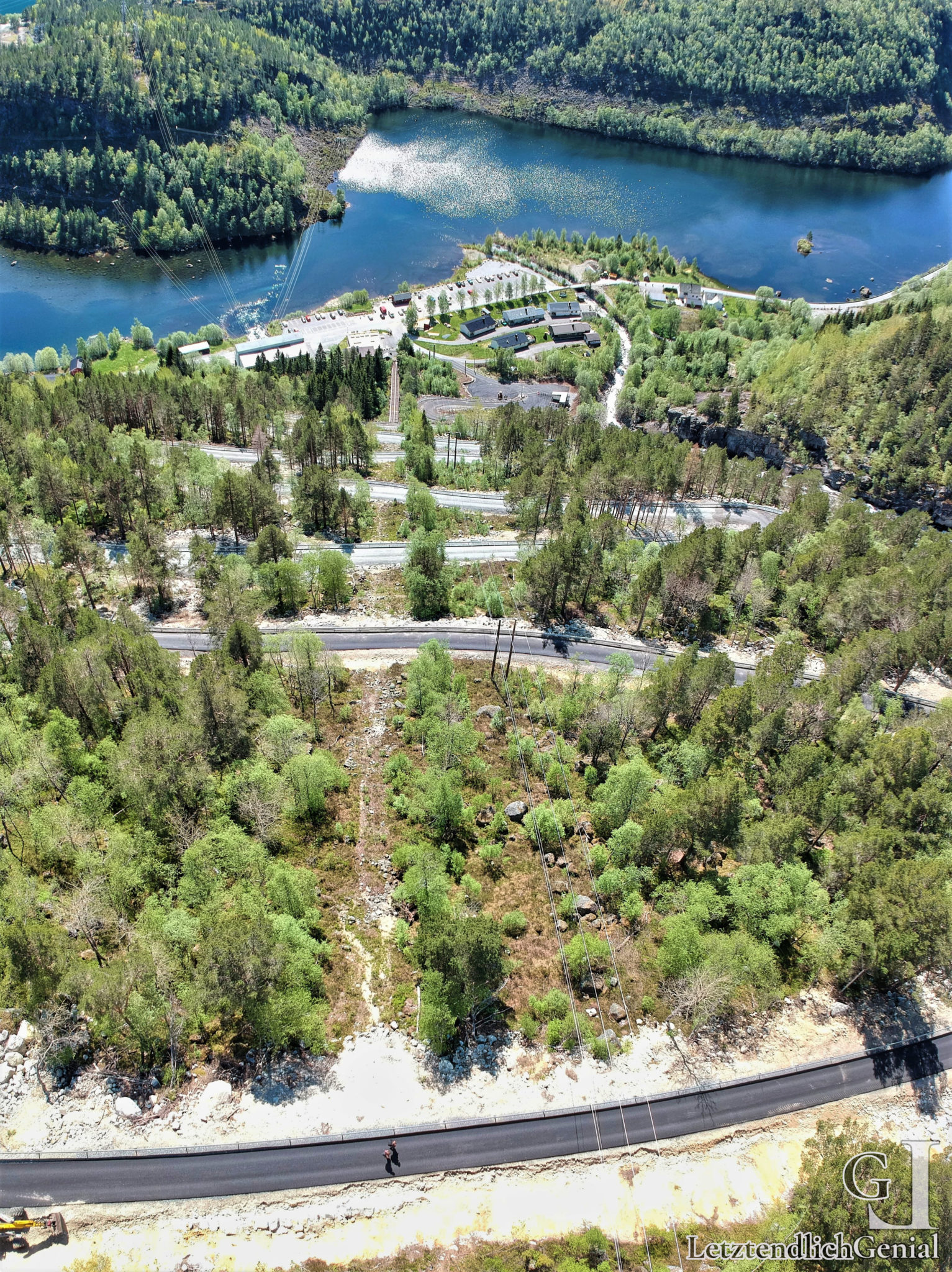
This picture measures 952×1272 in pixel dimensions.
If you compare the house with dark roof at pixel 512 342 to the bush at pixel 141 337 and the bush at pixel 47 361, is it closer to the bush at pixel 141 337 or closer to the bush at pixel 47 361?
the bush at pixel 141 337

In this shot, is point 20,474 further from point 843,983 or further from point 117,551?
point 843,983

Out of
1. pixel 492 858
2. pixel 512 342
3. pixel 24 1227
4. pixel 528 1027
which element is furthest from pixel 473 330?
pixel 24 1227

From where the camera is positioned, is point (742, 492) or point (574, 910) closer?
point (574, 910)

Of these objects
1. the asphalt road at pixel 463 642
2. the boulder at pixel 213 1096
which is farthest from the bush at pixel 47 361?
the boulder at pixel 213 1096

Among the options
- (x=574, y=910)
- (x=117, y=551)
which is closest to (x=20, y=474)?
(x=117, y=551)

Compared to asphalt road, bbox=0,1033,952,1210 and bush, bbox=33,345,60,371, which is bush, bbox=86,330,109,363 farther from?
asphalt road, bbox=0,1033,952,1210

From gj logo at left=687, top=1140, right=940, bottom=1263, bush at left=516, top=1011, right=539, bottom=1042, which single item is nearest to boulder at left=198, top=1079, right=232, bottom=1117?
bush at left=516, top=1011, right=539, bottom=1042
